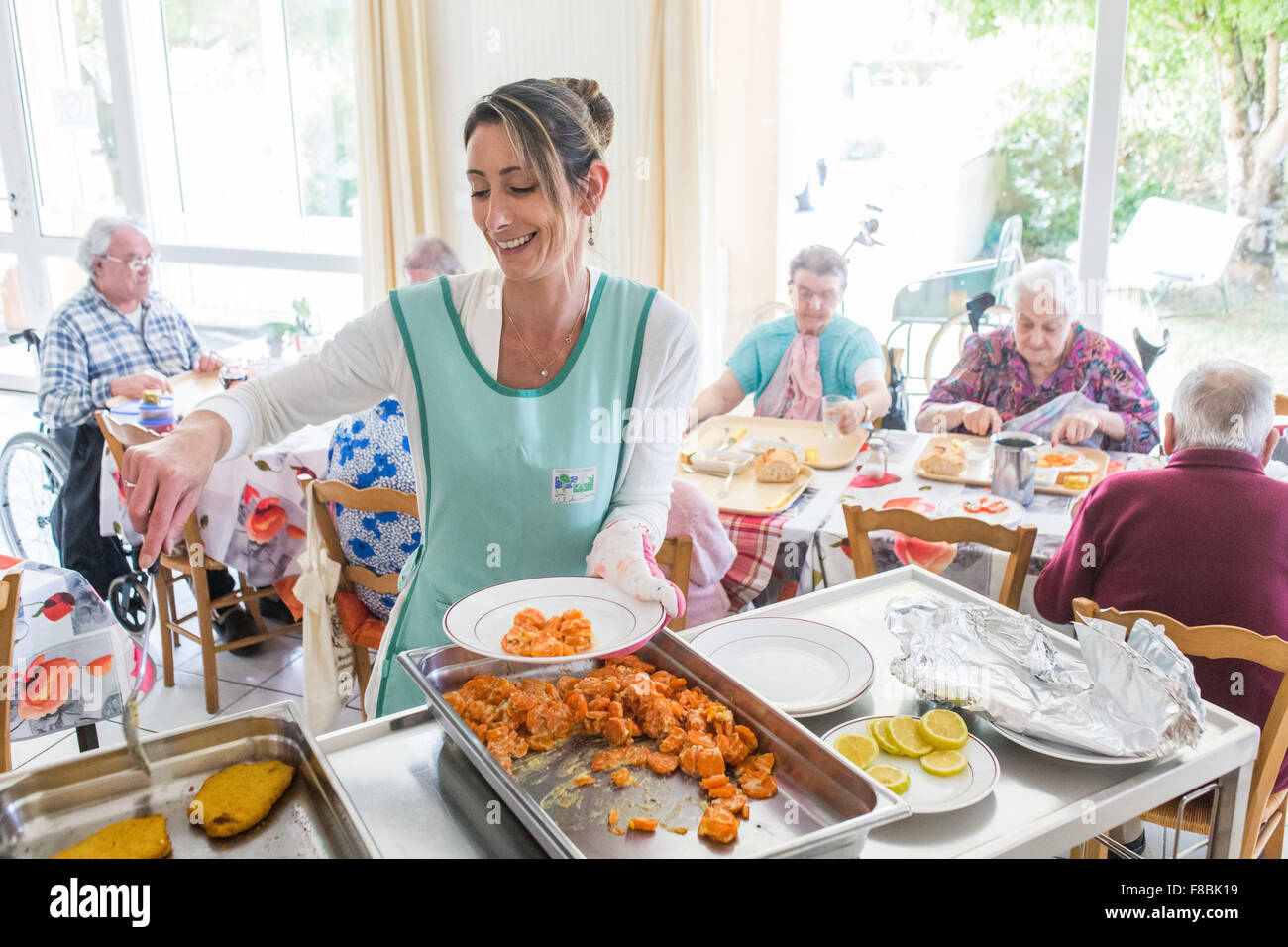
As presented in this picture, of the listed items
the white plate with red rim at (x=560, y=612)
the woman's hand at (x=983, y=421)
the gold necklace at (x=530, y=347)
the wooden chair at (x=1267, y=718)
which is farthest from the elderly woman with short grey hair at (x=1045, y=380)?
the white plate with red rim at (x=560, y=612)

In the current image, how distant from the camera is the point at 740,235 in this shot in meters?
4.63

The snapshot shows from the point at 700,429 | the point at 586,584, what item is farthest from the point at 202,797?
the point at 700,429

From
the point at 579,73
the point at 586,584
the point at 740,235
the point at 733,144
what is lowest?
the point at 586,584

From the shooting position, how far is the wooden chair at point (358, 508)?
7.43 feet

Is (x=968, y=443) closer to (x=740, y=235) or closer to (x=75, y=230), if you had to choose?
(x=740, y=235)

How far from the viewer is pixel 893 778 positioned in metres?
1.10

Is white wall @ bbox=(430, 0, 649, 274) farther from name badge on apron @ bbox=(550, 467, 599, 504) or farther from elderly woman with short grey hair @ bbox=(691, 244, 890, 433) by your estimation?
name badge on apron @ bbox=(550, 467, 599, 504)

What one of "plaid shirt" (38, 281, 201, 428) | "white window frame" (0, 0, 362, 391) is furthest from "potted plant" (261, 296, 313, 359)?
"white window frame" (0, 0, 362, 391)

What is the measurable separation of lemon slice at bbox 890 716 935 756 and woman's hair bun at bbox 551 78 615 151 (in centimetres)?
90

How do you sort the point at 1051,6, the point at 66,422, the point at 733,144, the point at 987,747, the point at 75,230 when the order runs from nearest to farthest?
the point at 987,747, the point at 66,422, the point at 1051,6, the point at 733,144, the point at 75,230

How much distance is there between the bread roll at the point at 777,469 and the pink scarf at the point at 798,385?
0.90 meters

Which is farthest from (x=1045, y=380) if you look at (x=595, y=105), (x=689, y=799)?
(x=689, y=799)

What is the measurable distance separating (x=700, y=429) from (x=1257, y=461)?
58.1 inches

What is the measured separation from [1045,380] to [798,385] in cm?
79
